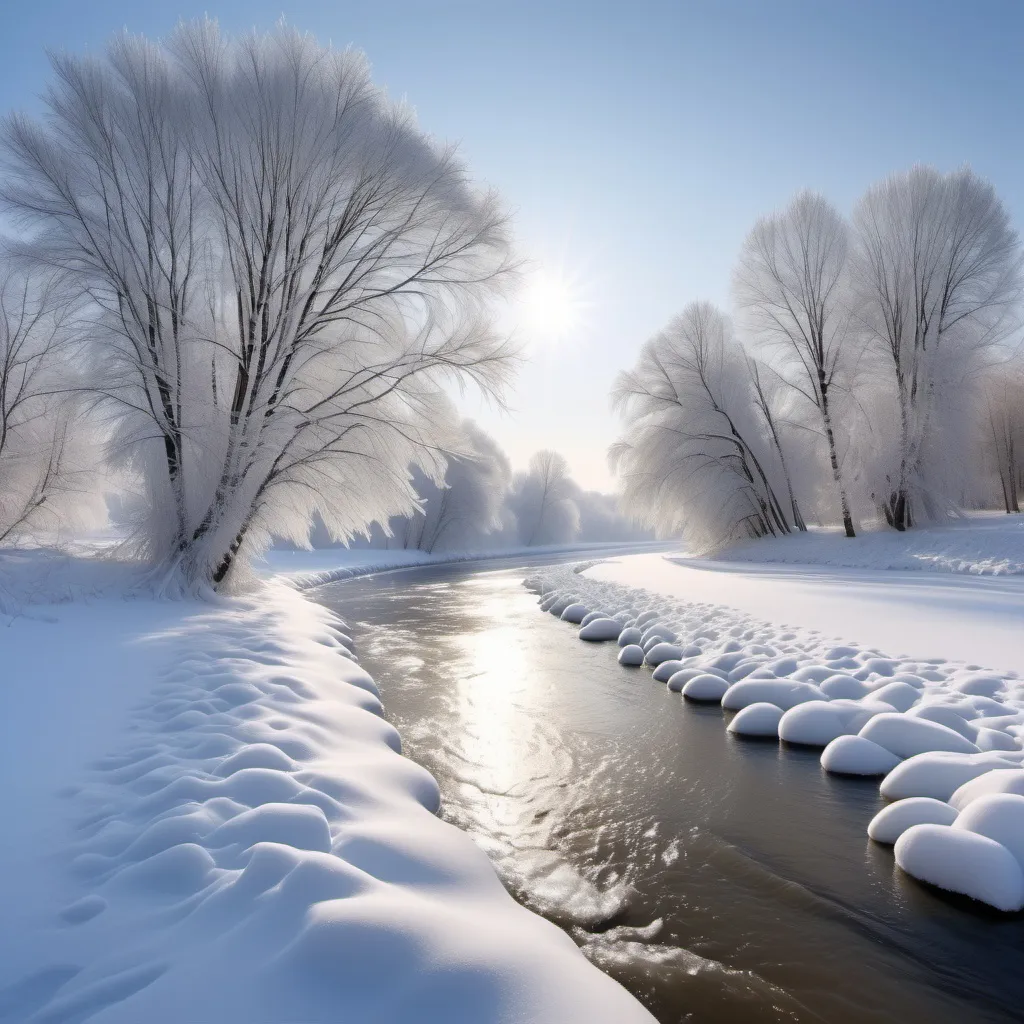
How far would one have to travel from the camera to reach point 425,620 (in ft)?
36.6

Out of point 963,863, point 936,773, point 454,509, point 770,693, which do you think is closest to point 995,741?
point 936,773

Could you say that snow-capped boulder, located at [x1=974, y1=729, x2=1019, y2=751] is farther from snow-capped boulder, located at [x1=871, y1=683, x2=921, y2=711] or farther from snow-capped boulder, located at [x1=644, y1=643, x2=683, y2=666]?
snow-capped boulder, located at [x1=644, y1=643, x2=683, y2=666]

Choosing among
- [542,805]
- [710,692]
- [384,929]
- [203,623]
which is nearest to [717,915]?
[542,805]

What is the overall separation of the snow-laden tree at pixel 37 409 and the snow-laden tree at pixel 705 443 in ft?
50.0

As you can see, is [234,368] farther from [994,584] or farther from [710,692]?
[994,584]

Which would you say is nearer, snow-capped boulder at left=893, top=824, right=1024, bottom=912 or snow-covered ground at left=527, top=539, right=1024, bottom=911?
snow-capped boulder at left=893, top=824, right=1024, bottom=912

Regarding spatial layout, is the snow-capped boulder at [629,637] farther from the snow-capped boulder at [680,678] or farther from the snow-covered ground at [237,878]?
the snow-covered ground at [237,878]

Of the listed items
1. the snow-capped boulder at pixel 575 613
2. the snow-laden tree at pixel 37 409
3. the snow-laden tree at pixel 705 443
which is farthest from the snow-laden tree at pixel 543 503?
the snow-laden tree at pixel 37 409

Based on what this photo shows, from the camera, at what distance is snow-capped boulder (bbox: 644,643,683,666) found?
6.80 meters

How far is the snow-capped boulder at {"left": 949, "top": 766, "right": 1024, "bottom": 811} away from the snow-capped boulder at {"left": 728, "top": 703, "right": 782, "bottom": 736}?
1521 millimetres

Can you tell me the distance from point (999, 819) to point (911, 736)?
1.23m

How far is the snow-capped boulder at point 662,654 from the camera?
680cm

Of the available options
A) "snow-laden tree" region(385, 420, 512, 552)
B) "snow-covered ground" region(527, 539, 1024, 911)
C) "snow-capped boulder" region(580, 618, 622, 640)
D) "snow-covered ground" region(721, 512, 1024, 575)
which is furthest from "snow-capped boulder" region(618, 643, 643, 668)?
"snow-laden tree" region(385, 420, 512, 552)

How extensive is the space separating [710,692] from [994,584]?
6.46 metres
